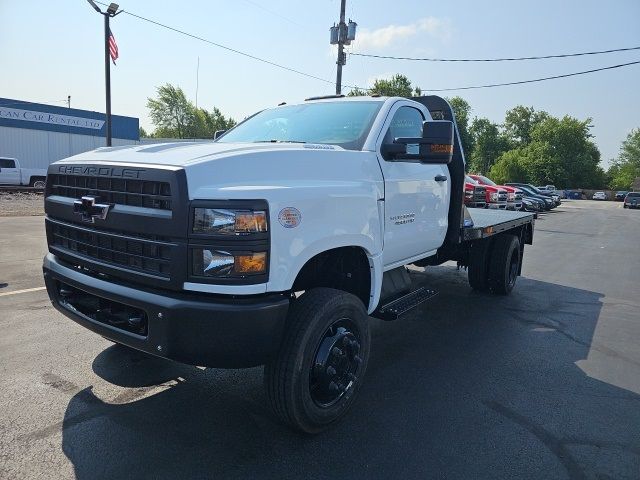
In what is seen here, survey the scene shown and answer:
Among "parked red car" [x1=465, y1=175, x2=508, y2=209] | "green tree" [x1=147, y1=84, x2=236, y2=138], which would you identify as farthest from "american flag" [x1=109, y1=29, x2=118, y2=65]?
"green tree" [x1=147, y1=84, x2=236, y2=138]

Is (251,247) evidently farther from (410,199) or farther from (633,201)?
(633,201)

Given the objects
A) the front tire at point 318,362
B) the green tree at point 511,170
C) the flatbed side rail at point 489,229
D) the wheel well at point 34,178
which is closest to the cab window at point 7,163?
the wheel well at point 34,178

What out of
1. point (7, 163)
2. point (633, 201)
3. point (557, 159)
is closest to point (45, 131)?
point (7, 163)

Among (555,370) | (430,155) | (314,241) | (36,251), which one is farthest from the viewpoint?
(36,251)

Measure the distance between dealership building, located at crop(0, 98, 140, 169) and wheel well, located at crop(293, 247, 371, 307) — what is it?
40.6 metres

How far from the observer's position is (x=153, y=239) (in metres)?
2.46

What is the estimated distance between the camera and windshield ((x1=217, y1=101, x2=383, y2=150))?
3.59 m

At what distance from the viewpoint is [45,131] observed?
41.1m

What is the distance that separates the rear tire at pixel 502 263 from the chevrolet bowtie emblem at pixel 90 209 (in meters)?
5.23

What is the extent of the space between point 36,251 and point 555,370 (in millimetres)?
8328

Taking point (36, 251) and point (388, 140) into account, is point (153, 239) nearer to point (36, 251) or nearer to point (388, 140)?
point (388, 140)

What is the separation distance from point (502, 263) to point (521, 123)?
113m

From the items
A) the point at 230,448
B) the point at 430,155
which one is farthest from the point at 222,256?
the point at 430,155

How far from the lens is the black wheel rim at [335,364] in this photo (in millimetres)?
2807
